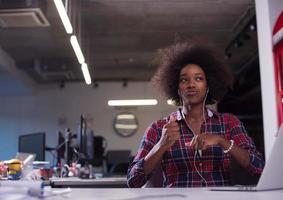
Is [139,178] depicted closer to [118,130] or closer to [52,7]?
[52,7]

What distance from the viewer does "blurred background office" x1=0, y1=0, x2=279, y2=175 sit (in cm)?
621

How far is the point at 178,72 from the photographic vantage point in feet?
7.86

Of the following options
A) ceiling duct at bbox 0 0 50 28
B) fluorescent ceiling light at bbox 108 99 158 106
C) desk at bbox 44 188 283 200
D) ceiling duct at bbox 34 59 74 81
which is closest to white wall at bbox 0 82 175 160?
fluorescent ceiling light at bbox 108 99 158 106

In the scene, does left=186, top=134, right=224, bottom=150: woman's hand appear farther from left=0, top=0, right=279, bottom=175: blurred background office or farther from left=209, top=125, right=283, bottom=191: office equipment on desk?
left=0, top=0, right=279, bottom=175: blurred background office

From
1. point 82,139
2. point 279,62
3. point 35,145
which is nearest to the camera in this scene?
point 279,62

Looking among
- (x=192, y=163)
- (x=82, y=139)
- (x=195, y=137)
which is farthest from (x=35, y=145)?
(x=195, y=137)

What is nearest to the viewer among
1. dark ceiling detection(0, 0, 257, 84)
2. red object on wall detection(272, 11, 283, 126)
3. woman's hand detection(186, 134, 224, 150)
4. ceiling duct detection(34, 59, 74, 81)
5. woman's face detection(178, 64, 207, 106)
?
woman's hand detection(186, 134, 224, 150)

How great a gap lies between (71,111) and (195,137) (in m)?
9.26

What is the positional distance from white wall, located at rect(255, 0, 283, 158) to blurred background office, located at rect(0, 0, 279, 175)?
0.58m

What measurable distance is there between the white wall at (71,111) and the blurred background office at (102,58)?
0.09 feet

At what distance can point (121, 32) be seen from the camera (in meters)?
7.43

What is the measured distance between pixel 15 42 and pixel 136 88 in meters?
4.07

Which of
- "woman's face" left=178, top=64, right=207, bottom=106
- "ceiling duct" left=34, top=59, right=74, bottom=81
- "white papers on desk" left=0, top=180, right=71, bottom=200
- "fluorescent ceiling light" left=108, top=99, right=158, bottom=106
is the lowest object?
"white papers on desk" left=0, top=180, right=71, bottom=200

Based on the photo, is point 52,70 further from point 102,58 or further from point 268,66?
point 268,66
